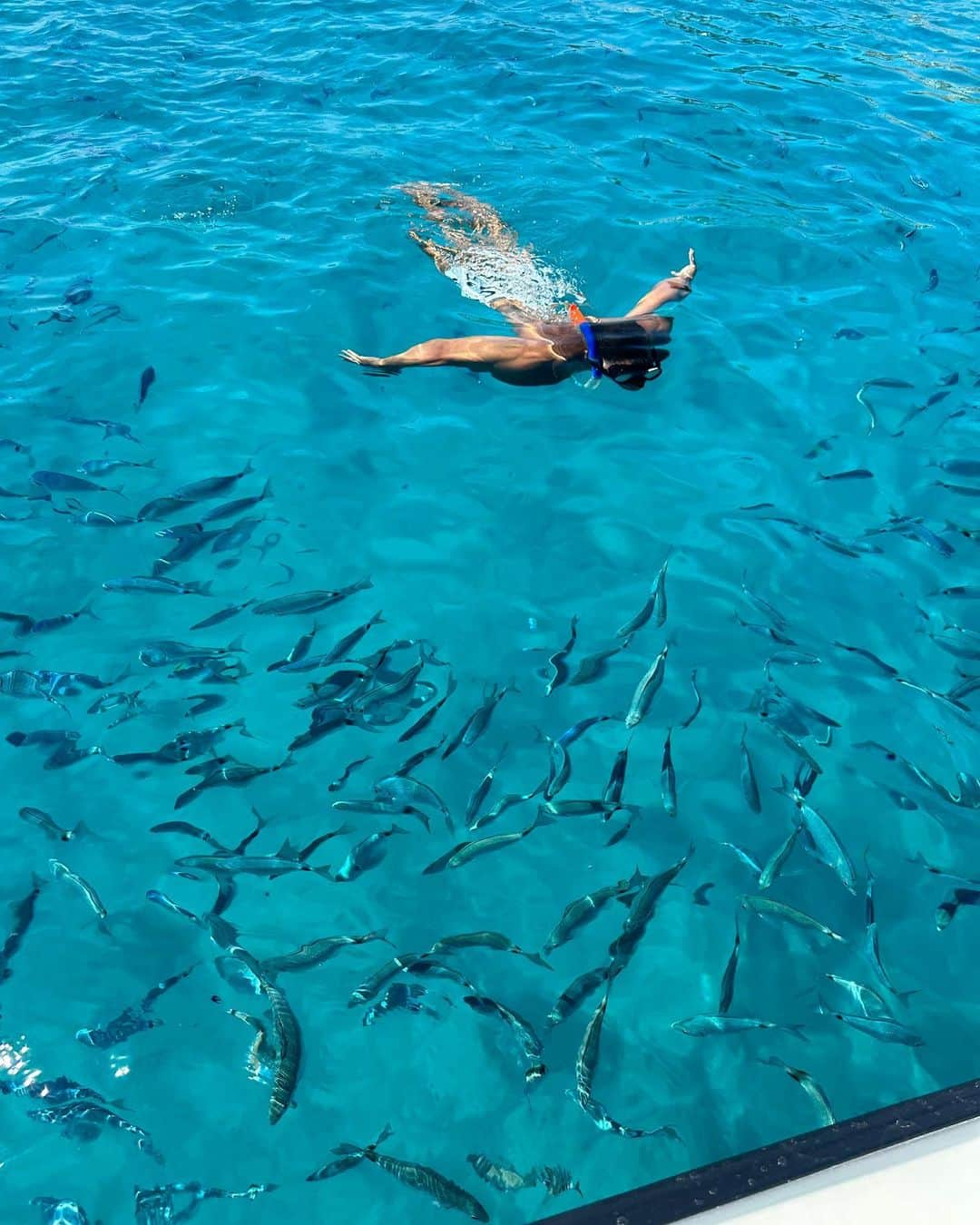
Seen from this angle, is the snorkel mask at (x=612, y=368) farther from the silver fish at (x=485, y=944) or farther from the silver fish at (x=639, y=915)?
the silver fish at (x=485, y=944)

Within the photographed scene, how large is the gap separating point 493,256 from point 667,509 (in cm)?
388

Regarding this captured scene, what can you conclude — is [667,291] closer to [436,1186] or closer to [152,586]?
[152,586]

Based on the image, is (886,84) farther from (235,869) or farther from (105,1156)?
(105,1156)

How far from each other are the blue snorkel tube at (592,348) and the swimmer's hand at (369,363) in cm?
172

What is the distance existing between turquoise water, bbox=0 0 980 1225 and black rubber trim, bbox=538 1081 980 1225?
0.98 m

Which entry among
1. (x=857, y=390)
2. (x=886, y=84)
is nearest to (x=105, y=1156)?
(x=857, y=390)

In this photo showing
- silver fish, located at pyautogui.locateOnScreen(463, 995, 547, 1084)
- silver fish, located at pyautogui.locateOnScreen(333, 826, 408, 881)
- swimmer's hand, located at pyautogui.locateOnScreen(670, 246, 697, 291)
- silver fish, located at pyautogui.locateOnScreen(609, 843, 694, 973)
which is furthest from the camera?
swimmer's hand, located at pyautogui.locateOnScreen(670, 246, 697, 291)

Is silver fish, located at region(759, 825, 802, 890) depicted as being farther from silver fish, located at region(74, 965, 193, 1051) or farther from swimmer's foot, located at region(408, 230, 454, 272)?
swimmer's foot, located at region(408, 230, 454, 272)

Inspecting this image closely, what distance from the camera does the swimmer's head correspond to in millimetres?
6953

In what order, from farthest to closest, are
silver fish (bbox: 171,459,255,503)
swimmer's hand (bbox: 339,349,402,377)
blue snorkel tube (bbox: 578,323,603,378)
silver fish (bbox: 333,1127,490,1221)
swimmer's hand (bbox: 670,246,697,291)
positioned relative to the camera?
swimmer's hand (bbox: 670,246,697,291) < swimmer's hand (bbox: 339,349,402,377) < blue snorkel tube (bbox: 578,323,603,378) < silver fish (bbox: 171,459,255,503) < silver fish (bbox: 333,1127,490,1221)

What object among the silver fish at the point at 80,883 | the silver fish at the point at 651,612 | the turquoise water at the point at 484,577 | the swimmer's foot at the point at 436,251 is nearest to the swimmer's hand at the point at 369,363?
the turquoise water at the point at 484,577

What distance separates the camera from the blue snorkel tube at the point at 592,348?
6.88 m

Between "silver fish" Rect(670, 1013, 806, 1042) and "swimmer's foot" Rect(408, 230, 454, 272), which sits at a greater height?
"swimmer's foot" Rect(408, 230, 454, 272)

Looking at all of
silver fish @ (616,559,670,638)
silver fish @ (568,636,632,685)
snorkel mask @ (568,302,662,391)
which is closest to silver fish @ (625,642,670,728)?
silver fish @ (568,636,632,685)
